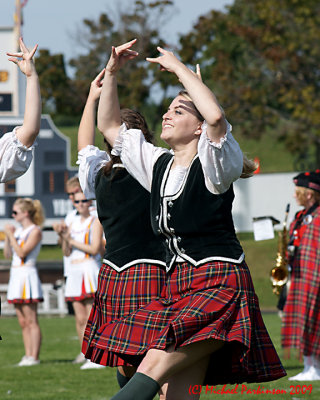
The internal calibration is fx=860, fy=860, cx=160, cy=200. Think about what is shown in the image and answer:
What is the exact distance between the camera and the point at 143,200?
4840 millimetres

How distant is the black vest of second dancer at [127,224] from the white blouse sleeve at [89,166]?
0.58 feet

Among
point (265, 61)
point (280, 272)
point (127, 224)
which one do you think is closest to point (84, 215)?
point (280, 272)

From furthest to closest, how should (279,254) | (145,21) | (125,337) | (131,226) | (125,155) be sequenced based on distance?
→ 1. (145,21)
2. (279,254)
3. (131,226)
4. (125,155)
5. (125,337)

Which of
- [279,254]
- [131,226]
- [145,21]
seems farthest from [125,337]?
[145,21]

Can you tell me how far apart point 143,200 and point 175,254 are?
828mm

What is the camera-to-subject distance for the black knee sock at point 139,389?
3.64 metres

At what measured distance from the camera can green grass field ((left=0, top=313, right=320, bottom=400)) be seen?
7004mm

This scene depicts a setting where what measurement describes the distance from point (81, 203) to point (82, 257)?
59 cm

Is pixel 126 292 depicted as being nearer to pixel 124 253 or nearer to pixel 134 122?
pixel 124 253

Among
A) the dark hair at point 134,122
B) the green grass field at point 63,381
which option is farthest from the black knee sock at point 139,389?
the green grass field at point 63,381

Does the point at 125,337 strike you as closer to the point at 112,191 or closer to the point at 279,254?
the point at 112,191

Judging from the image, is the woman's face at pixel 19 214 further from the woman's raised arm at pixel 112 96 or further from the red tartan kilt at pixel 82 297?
the woman's raised arm at pixel 112 96

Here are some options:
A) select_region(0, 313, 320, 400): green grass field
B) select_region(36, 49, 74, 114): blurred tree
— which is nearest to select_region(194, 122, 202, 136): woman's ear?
select_region(0, 313, 320, 400): green grass field

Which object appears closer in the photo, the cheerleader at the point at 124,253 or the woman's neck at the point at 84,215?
the cheerleader at the point at 124,253
